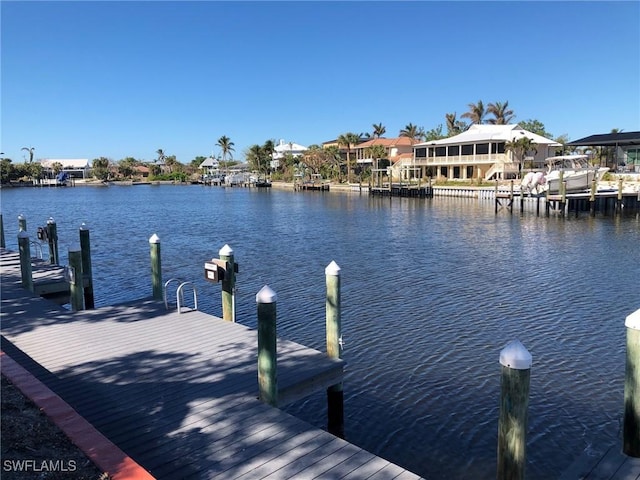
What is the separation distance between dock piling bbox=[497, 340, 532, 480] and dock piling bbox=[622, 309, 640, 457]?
4.21 ft

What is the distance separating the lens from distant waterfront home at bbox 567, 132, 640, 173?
53.0m

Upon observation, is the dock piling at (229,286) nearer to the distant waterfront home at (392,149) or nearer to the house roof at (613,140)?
the house roof at (613,140)

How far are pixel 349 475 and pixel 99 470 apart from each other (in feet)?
6.85

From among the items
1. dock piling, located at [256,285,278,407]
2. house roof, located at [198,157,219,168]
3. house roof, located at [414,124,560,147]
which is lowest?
dock piling, located at [256,285,278,407]

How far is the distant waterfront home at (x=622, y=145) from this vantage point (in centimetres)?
5297

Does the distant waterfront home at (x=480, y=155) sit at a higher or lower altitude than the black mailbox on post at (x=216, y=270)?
higher

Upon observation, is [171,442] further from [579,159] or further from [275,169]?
[275,169]

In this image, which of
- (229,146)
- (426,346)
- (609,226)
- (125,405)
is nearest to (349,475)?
(125,405)

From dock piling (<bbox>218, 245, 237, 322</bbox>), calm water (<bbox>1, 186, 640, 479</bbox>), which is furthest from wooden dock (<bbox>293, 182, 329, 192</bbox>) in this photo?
dock piling (<bbox>218, 245, 237, 322</bbox>)

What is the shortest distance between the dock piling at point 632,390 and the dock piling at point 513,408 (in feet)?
4.21

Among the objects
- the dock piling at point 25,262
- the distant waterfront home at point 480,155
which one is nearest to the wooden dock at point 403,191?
the distant waterfront home at point 480,155

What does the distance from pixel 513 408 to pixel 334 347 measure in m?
3.45

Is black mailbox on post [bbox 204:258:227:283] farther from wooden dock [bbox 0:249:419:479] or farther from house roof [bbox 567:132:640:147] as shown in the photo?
house roof [bbox 567:132:640:147]

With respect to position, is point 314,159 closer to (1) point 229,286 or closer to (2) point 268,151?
(2) point 268,151
